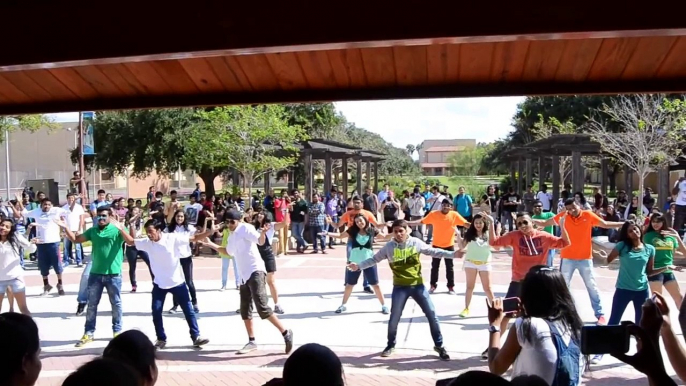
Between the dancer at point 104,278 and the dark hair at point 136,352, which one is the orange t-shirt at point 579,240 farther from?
the dark hair at point 136,352

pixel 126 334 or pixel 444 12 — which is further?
pixel 126 334

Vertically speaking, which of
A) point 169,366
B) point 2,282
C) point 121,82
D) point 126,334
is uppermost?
point 121,82

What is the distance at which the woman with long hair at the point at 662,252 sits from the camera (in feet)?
24.2

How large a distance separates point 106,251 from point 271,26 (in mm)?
6031

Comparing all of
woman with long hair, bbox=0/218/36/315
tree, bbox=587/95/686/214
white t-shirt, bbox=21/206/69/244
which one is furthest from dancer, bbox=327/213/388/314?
tree, bbox=587/95/686/214

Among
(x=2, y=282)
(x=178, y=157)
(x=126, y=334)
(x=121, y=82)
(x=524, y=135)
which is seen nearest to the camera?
(x=126, y=334)

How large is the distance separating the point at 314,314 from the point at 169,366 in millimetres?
2830

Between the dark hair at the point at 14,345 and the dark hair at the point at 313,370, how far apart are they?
3.29 feet

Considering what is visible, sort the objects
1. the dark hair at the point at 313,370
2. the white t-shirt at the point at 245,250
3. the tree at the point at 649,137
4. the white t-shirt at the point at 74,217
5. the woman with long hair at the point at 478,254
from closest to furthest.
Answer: the dark hair at the point at 313,370, the white t-shirt at the point at 245,250, the woman with long hair at the point at 478,254, the white t-shirt at the point at 74,217, the tree at the point at 649,137

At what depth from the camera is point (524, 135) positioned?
45.2 m

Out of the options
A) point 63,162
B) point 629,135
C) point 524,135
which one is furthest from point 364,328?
point 63,162

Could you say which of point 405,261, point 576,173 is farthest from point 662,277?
point 576,173

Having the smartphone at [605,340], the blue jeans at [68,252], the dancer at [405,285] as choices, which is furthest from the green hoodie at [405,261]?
the blue jeans at [68,252]

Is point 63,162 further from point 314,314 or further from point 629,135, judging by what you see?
point 314,314
